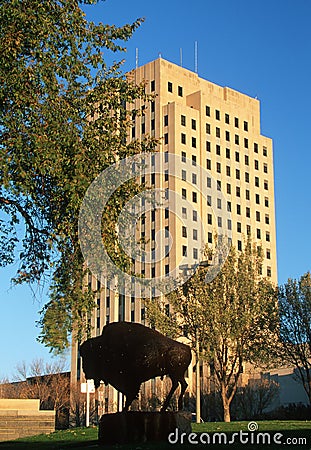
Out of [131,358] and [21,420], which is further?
[21,420]

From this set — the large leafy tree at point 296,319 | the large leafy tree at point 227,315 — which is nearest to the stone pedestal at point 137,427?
the large leafy tree at point 227,315

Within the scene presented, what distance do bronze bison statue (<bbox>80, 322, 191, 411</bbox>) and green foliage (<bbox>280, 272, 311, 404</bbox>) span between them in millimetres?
34376

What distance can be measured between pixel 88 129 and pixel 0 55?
2.94 m

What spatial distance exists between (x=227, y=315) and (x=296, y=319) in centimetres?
864

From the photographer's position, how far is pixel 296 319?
52.1 meters

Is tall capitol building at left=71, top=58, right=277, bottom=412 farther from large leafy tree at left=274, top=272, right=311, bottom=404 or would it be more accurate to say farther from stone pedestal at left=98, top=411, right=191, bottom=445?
stone pedestal at left=98, top=411, right=191, bottom=445

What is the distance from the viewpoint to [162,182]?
11131cm

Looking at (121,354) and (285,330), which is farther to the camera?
(285,330)

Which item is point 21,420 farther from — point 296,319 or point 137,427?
point 296,319

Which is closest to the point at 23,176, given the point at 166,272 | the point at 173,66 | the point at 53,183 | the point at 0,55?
the point at 53,183

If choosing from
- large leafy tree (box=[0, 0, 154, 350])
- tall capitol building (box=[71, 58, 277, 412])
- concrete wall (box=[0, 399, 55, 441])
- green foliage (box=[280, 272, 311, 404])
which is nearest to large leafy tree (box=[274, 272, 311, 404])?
green foliage (box=[280, 272, 311, 404])

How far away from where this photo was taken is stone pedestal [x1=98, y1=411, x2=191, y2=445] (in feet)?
56.6

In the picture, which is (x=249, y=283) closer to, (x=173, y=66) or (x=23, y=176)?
(x=23, y=176)

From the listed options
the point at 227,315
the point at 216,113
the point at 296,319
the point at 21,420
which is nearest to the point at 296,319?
the point at 296,319
